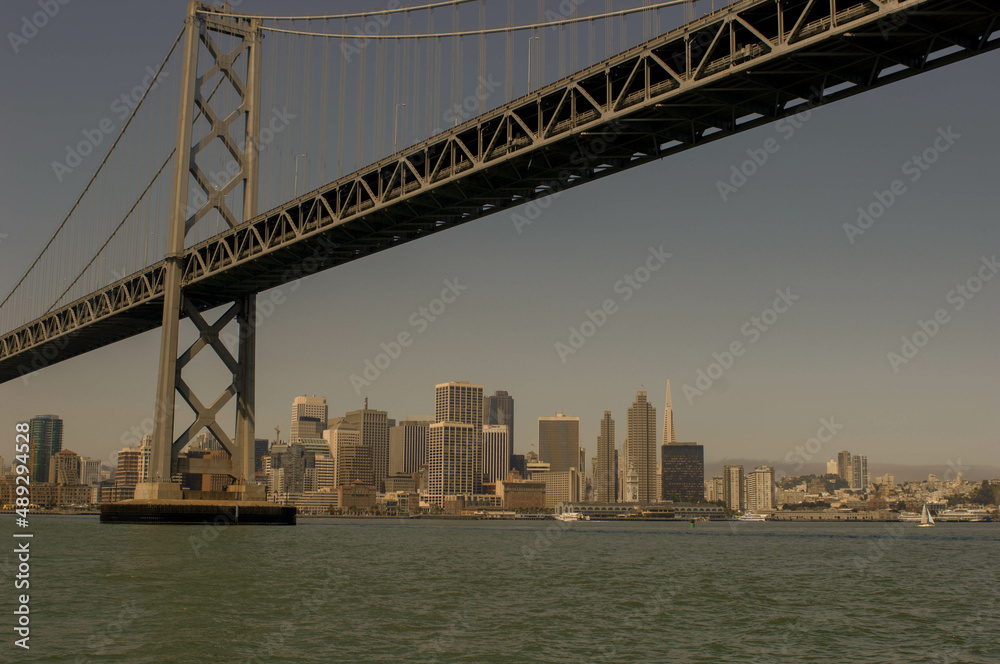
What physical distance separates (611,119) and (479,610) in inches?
592

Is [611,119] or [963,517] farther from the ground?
[611,119]

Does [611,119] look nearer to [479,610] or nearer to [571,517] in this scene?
[479,610]

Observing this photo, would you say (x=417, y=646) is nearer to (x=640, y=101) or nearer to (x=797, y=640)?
(x=797, y=640)

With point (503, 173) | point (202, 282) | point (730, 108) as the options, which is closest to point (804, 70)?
point (730, 108)

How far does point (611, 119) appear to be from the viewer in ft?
93.2

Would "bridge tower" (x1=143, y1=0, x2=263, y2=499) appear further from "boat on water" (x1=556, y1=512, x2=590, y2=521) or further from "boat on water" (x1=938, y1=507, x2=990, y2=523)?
"boat on water" (x1=938, y1=507, x2=990, y2=523)

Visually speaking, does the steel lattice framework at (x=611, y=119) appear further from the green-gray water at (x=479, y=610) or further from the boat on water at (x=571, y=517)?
the boat on water at (x=571, y=517)

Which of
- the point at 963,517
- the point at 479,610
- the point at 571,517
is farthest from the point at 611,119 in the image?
the point at 963,517

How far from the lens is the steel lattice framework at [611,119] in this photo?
75.5ft

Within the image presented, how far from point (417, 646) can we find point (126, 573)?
1198cm

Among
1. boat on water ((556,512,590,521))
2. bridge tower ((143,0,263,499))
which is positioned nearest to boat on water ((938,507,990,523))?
boat on water ((556,512,590,521))

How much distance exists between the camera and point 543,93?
3094 centimetres

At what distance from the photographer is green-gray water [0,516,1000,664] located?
1505 centimetres

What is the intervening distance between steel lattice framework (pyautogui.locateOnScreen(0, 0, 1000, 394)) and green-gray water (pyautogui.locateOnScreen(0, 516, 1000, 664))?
40.5ft
